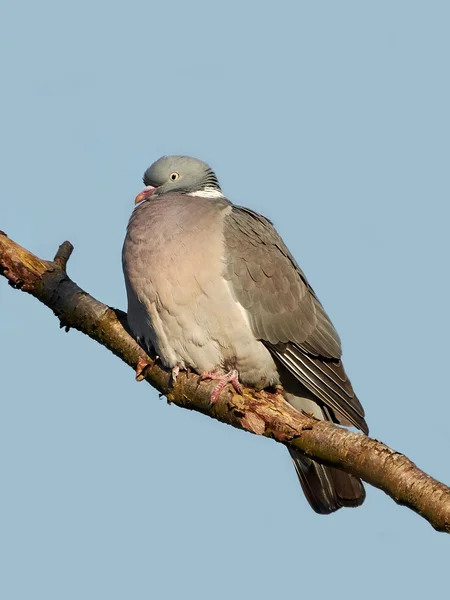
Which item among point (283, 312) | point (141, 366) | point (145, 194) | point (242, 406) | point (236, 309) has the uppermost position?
point (145, 194)

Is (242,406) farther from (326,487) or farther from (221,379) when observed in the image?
(326,487)

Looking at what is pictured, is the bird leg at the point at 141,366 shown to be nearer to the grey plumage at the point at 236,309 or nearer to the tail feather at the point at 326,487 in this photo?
the grey plumage at the point at 236,309

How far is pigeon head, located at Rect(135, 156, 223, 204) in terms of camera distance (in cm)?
611

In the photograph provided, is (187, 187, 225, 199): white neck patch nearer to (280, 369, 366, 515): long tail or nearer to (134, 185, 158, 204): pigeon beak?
(134, 185, 158, 204): pigeon beak

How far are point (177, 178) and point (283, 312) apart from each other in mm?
1257

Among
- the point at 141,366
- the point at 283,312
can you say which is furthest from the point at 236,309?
the point at 141,366

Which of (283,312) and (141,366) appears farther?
(283,312)

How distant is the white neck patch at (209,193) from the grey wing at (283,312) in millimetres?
308

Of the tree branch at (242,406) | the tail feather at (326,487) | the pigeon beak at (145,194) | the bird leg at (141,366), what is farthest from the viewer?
the pigeon beak at (145,194)

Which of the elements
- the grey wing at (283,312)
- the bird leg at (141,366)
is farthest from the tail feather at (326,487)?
the bird leg at (141,366)

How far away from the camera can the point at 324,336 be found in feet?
19.0

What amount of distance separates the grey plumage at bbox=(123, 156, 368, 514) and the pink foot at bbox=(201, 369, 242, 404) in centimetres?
7

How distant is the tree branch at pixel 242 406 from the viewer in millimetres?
3816

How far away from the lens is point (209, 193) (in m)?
6.12
